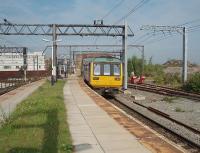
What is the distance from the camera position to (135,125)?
536 inches

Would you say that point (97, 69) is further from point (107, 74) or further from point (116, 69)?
point (116, 69)

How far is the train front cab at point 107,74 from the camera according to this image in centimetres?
3375

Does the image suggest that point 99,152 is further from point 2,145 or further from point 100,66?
point 100,66

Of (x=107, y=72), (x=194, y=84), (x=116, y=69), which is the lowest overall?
(x=194, y=84)

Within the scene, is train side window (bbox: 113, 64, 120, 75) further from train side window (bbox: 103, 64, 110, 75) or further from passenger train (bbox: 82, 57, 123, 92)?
train side window (bbox: 103, 64, 110, 75)

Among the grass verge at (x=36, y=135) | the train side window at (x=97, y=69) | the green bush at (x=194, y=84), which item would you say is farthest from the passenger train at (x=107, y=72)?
the grass verge at (x=36, y=135)

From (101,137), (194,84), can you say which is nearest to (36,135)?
(101,137)

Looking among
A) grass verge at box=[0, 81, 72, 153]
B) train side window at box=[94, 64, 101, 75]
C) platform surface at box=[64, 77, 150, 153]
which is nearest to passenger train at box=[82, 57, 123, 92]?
train side window at box=[94, 64, 101, 75]

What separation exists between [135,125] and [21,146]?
512 centimetres

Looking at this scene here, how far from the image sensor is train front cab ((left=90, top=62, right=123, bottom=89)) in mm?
33750

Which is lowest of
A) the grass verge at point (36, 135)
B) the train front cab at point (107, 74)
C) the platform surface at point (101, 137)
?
the platform surface at point (101, 137)

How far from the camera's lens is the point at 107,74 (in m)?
33.8

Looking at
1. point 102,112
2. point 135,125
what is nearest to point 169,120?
point 102,112

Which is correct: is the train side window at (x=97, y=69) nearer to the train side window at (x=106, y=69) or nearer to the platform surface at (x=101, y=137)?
the train side window at (x=106, y=69)
